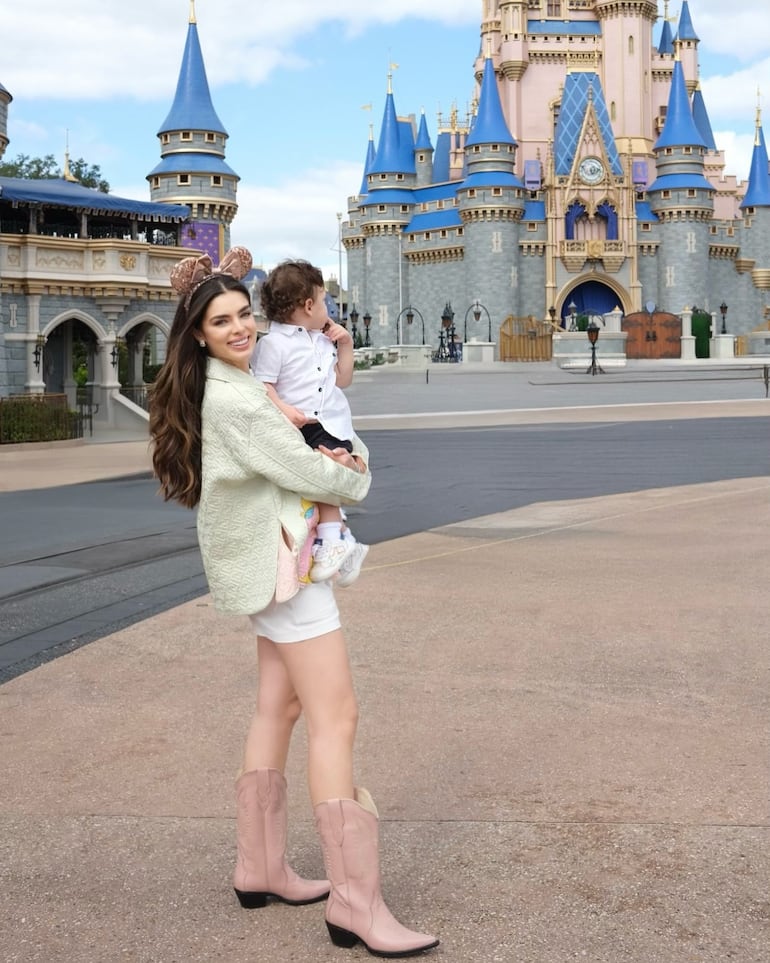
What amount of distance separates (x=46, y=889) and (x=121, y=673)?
259cm

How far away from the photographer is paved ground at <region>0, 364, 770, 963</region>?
3342 mm

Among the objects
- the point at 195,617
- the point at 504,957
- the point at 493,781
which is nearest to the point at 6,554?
the point at 195,617

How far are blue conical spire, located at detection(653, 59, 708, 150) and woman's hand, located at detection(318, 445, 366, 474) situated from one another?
7489 centimetres

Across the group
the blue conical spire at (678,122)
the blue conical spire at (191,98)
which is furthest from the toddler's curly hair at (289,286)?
the blue conical spire at (678,122)

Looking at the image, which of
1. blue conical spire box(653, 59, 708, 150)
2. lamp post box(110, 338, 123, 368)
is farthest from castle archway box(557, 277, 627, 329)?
lamp post box(110, 338, 123, 368)

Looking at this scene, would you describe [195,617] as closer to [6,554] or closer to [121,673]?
[121,673]

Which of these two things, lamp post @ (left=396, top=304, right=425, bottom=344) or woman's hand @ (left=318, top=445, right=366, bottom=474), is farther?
lamp post @ (left=396, top=304, right=425, bottom=344)

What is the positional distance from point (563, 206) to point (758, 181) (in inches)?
622

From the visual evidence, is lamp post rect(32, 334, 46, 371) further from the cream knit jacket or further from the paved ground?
the cream knit jacket

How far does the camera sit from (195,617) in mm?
7516

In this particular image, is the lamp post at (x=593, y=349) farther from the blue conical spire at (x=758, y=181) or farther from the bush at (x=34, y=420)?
the bush at (x=34, y=420)

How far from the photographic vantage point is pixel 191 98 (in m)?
63.2

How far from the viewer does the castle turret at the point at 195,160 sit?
62.7 meters

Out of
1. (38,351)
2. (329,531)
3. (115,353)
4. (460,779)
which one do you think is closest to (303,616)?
(329,531)
